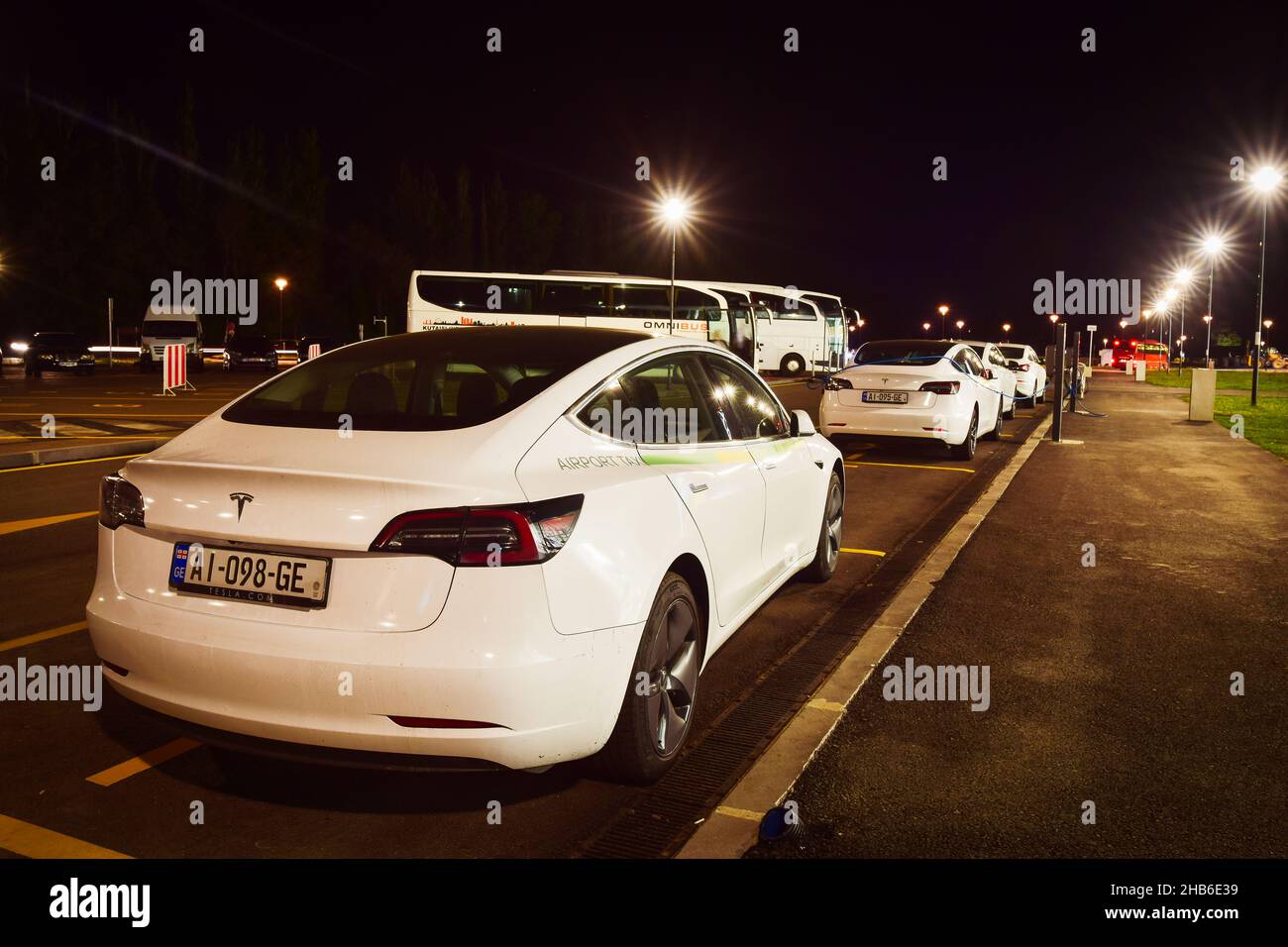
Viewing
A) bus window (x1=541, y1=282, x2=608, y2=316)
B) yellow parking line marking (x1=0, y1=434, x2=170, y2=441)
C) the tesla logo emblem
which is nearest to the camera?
the tesla logo emblem

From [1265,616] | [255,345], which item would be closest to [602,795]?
[1265,616]

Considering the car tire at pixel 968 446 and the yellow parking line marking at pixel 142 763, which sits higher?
the car tire at pixel 968 446

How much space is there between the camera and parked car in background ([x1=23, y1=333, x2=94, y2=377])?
116ft

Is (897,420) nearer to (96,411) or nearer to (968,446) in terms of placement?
(968,446)

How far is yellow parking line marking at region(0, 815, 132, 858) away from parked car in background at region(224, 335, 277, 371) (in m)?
41.0

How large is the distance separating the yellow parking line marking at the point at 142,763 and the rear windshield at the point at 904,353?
37.6ft

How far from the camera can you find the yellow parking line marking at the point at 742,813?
3.56 meters

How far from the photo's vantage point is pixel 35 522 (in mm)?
8789

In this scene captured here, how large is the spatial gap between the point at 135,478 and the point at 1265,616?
5904mm

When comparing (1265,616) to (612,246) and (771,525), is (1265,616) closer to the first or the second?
(771,525)

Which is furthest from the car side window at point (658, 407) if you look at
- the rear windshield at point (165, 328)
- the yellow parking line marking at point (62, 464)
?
the rear windshield at point (165, 328)

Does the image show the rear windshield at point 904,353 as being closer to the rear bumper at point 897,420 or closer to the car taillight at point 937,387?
the car taillight at point 937,387

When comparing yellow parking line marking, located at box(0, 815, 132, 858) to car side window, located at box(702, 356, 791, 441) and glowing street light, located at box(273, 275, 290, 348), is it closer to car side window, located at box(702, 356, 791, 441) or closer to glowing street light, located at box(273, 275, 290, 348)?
car side window, located at box(702, 356, 791, 441)

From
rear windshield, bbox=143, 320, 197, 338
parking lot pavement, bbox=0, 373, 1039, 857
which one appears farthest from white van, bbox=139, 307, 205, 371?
parking lot pavement, bbox=0, 373, 1039, 857
